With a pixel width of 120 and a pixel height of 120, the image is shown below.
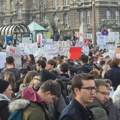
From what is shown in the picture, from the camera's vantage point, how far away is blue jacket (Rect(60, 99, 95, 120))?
5246 mm

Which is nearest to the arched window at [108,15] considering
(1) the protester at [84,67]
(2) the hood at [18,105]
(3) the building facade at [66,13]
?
(3) the building facade at [66,13]

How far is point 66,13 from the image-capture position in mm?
67500

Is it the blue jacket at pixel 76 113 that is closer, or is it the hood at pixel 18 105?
the blue jacket at pixel 76 113

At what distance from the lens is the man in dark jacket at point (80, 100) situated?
5.27 metres

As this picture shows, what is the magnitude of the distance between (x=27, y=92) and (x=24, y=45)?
47.1 ft

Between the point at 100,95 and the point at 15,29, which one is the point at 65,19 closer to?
the point at 15,29

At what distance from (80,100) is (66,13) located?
205ft

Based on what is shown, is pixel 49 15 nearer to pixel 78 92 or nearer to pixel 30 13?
pixel 30 13

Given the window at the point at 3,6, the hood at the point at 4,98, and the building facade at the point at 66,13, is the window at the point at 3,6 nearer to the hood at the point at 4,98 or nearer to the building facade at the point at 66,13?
the building facade at the point at 66,13

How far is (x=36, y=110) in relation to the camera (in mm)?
5469

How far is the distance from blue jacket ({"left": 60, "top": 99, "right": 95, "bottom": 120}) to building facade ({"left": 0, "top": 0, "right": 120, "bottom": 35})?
159ft

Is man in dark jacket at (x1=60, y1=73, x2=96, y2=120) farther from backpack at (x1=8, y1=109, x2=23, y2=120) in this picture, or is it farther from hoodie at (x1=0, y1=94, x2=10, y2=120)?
hoodie at (x1=0, y1=94, x2=10, y2=120)

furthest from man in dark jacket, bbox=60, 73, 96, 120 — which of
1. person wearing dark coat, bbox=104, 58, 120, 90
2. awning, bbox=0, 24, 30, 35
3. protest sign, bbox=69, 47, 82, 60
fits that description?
awning, bbox=0, 24, 30, 35

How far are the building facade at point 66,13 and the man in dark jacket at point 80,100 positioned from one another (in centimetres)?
4822
